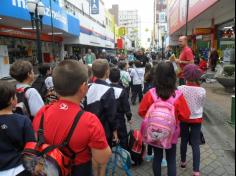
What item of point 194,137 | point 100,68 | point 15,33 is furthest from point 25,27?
point 194,137

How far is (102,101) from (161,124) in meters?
0.71

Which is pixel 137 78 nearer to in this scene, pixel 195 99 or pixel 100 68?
pixel 195 99

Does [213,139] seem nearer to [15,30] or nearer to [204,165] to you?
[204,165]

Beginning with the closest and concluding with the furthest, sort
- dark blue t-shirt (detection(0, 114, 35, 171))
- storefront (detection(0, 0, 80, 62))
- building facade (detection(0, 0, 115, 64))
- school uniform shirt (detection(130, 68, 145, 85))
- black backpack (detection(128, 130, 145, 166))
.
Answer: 1. dark blue t-shirt (detection(0, 114, 35, 171))
2. black backpack (detection(128, 130, 145, 166))
3. school uniform shirt (detection(130, 68, 145, 85))
4. storefront (detection(0, 0, 80, 62))
5. building facade (detection(0, 0, 115, 64))

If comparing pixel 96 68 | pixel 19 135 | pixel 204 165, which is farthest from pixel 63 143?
pixel 204 165

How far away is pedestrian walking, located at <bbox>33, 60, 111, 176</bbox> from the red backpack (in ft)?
0.09

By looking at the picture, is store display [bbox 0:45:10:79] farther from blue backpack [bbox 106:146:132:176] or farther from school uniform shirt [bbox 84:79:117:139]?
school uniform shirt [bbox 84:79:117:139]

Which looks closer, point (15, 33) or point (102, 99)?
point (102, 99)

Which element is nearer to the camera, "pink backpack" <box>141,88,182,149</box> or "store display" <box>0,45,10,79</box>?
"pink backpack" <box>141,88,182,149</box>

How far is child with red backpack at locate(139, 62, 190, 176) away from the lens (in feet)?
10.4

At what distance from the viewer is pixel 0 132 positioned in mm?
2277

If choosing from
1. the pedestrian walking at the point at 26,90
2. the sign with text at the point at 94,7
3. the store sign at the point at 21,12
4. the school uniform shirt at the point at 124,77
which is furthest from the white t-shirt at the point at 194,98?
the sign with text at the point at 94,7

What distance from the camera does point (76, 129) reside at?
2.07 meters

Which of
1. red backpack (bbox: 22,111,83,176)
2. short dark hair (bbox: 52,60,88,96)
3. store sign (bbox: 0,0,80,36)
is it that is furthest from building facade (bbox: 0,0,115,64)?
red backpack (bbox: 22,111,83,176)
